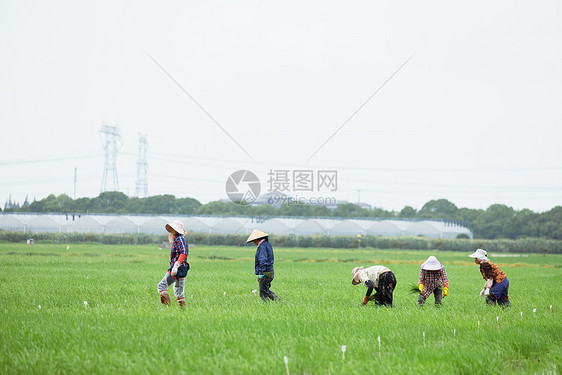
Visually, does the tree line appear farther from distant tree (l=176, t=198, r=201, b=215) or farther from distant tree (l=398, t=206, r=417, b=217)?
distant tree (l=398, t=206, r=417, b=217)

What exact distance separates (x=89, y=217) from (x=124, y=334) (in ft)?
172

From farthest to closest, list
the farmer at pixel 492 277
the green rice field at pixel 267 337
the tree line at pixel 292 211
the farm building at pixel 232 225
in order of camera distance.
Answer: the tree line at pixel 292 211 → the farm building at pixel 232 225 → the farmer at pixel 492 277 → the green rice field at pixel 267 337

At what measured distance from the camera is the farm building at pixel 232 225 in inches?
2160

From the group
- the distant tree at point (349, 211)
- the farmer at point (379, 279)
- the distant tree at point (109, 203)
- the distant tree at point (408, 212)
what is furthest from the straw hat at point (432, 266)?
the distant tree at point (408, 212)

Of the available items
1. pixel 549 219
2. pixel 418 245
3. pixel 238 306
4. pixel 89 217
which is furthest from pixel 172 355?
pixel 549 219

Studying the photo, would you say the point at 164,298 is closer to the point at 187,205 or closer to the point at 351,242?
the point at 351,242

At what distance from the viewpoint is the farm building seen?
54.9 meters

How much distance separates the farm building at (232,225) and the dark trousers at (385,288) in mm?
48743

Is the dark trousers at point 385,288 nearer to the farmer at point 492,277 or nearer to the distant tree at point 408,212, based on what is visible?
the farmer at point 492,277

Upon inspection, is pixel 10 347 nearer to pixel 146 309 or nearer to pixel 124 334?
pixel 124 334

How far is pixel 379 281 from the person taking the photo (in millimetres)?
9852

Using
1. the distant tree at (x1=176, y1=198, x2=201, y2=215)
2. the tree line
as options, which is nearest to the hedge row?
the tree line

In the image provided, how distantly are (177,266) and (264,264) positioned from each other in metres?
1.94

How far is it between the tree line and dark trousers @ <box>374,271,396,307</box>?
56.6 metres
